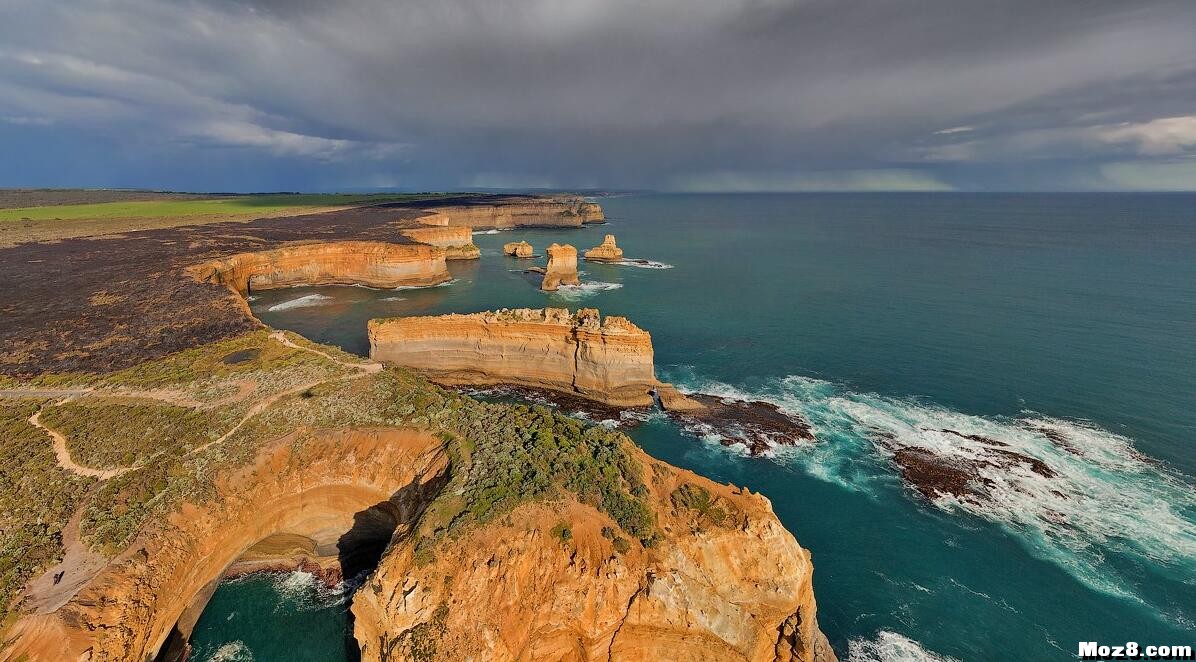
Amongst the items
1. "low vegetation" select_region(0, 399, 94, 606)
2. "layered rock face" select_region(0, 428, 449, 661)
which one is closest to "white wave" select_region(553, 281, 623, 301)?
"layered rock face" select_region(0, 428, 449, 661)

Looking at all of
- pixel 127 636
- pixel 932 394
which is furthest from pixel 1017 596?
pixel 127 636

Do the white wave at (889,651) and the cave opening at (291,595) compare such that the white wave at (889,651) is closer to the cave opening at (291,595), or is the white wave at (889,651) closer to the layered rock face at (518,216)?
the cave opening at (291,595)

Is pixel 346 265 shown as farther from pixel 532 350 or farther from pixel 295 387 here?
pixel 295 387

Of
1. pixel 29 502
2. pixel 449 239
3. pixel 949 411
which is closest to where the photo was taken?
pixel 29 502

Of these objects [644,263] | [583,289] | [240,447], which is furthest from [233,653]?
[644,263]

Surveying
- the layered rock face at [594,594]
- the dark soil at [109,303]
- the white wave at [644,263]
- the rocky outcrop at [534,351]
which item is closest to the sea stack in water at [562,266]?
the white wave at [644,263]

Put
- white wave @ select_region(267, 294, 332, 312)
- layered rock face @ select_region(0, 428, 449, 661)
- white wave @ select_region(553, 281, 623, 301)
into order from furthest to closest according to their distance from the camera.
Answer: white wave @ select_region(553, 281, 623, 301) → white wave @ select_region(267, 294, 332, 312) → layered rock face @ select_region(0, 428, 449, 661)

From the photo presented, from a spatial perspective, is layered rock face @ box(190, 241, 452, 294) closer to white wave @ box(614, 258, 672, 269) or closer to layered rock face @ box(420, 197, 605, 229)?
white wave @ box(614, 258, 672, 269)
